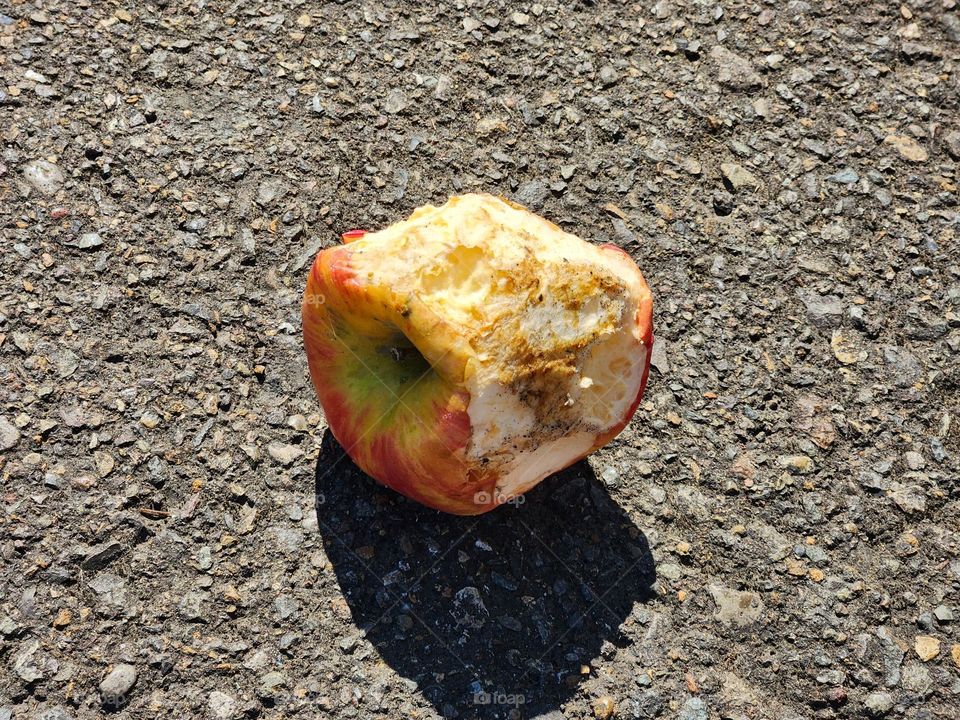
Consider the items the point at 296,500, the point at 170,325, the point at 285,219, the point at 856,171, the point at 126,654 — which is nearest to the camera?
the point at 126,654

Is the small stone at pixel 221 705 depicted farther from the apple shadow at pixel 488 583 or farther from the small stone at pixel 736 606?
the small stone at pixel 736 606

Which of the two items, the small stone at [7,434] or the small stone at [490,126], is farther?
the small stone at [490,126]

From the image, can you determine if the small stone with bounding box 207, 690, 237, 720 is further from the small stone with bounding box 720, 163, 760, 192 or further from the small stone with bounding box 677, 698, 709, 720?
the small stone with bounding box 720, 163, 760, 192

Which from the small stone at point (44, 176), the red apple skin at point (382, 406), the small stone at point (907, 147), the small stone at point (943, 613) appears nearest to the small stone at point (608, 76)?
the small stone at point (907, 147)

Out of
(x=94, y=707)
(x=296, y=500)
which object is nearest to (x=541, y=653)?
(x=296, y=500)

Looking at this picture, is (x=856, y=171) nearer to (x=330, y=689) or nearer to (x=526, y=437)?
(x=526, y=437)

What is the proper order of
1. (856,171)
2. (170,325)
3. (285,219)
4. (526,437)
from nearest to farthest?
(526,437) < (170,325) < (285,219) < (856,171)
